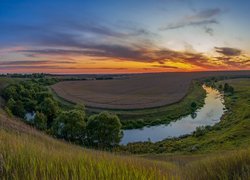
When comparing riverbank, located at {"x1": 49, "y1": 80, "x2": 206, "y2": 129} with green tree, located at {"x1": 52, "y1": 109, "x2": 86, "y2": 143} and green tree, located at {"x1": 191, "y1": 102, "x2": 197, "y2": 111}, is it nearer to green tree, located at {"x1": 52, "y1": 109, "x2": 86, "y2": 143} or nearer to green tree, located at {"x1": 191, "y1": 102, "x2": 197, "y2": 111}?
green tree, located at {"x1": 191, "y1": 102, "x2": 197, "y2": 111}

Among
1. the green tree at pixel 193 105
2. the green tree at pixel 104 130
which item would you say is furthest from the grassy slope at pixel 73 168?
the green tree at pixel 193 105

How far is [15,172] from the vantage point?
3574 millimetres

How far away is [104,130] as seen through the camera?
169 feet

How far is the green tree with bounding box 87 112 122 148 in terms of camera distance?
5059 cm

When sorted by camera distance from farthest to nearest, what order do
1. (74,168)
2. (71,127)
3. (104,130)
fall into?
(71,127), (104,130), (74,168)

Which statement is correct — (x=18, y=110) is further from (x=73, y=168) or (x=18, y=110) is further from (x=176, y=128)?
(x=73, y=168)

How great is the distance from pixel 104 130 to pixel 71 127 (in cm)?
567

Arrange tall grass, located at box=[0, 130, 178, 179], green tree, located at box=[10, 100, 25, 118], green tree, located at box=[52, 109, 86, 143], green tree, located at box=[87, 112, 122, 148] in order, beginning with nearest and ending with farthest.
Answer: tall grass, located at box=[0, 130, 178, 179] → green tree, located at box=[87, 112, 122, 148] → green tree, located at box=[52, 109, 86, 143] → green tree, located at box=[10, 100, 25, 118]

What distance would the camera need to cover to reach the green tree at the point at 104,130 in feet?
166

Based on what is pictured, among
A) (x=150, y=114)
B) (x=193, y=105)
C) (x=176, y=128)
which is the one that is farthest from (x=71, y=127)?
(x=193, y=105)

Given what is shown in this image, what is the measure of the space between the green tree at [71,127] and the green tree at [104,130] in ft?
5.00

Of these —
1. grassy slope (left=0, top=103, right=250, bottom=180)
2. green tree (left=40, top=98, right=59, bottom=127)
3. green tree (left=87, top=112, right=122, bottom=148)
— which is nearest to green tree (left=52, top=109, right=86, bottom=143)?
green tree (left=87, top=112, right=122, bottom=148)

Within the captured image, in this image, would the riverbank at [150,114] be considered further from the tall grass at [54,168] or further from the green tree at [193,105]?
the tall grass at [54,168]

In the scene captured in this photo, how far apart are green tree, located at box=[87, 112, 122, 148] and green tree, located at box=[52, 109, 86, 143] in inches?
60.0
